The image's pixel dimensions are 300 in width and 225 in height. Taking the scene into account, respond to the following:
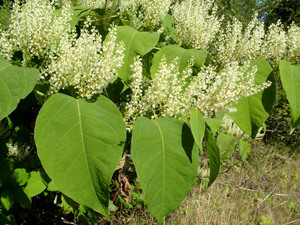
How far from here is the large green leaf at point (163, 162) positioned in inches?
35.7

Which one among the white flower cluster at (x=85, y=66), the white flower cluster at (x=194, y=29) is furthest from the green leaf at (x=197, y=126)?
the white flower cluster at (x=194, y=29)

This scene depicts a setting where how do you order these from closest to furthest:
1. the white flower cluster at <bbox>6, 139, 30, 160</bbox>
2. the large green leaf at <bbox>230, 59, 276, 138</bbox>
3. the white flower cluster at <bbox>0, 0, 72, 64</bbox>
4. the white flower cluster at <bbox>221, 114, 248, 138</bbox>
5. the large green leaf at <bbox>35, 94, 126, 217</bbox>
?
the large green leaf at <bbox>35, 94, 126, 217</bbox> → the white flower cluster at <bbox>0, 0, 72, 64</bbox> → the large green leaf at <bbox>230, 59, 276, 138</bbox> → the white flower cluster at <bbox>6, 139, 30, 160</bbox> → the white flower cluster at <bbox>221, 114, 248, 138</bbox>

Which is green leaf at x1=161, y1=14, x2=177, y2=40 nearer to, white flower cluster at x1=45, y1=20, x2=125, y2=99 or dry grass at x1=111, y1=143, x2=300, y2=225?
white flower cluster at x1=45, y1=20, x2=125, y2=99

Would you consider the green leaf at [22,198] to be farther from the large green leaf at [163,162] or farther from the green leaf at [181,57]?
the green leaf at [181,57]

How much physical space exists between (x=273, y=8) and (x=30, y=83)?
25.7 feet

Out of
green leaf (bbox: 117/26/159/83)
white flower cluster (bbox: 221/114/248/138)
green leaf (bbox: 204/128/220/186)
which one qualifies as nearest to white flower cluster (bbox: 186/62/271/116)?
green leaf (bbox: 204/128/220/186)

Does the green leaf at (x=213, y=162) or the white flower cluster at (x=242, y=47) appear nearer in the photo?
the green leaf at (x=213, y=162)

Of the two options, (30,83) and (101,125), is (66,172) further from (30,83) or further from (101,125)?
(30,83)

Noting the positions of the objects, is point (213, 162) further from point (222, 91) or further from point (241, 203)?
point (241, 203)

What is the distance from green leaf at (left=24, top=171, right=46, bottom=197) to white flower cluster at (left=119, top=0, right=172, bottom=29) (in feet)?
3.96

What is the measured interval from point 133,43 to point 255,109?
0.76 m

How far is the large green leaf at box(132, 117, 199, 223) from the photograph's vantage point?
0.91 metres

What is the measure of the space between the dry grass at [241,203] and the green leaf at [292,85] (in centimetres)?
177

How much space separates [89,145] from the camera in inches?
→ 33.1
